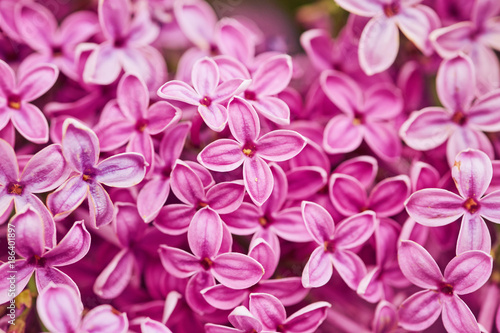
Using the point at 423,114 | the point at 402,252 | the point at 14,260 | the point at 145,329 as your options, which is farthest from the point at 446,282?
the point at 14,260

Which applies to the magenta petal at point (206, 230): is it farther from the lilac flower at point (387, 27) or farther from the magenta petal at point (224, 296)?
the lilac flower at point (387, 27)

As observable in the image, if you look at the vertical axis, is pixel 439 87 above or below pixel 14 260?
above

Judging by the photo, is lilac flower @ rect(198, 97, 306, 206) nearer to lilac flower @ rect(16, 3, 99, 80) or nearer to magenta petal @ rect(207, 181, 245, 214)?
magenta petal @ rect(207, 181, 245, 214)

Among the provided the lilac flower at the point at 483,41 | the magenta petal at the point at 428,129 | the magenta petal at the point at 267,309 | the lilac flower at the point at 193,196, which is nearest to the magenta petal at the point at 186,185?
the lilac flower at the point at 193,196

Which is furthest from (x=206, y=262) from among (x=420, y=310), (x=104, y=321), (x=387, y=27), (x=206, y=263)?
(x=387, y=27)

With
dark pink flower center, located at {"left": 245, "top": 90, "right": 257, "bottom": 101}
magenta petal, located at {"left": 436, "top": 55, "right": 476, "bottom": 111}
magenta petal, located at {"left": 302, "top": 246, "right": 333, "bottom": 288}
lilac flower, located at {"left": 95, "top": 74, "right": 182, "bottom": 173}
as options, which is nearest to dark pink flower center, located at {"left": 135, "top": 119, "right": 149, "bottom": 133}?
lilac flower, located at {"left": 95, "top": 74, "right": 182, "bottom": 173}

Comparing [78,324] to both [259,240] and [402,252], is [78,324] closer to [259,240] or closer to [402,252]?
[259,240]
